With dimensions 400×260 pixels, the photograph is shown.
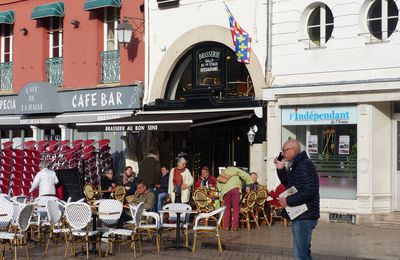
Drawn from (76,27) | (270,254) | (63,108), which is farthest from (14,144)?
(270,254)

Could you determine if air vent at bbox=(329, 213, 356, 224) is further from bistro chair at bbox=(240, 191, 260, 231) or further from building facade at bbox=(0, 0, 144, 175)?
building facade at bbox=(0, 0, 144, 175)

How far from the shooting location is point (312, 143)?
19.5 m

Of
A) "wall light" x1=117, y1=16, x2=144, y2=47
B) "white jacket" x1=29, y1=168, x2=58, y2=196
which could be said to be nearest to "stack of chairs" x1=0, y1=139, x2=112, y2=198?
"wall light" x1=117, y1=16, x2=144, y2=47

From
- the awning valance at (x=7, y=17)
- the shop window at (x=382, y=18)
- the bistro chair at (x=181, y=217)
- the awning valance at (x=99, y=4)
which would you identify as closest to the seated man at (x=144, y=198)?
the bistro chair at (x=181, y=217)

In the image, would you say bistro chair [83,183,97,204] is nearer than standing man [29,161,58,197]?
No

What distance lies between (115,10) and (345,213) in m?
9.93

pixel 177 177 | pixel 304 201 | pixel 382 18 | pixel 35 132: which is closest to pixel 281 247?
pixel 177 177

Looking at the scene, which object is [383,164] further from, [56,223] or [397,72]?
[56,223]

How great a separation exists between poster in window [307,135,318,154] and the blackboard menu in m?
6.20

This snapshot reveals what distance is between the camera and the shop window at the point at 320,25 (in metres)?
19.3

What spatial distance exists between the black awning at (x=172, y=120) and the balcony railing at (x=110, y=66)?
110 inches

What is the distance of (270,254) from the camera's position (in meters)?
14.8

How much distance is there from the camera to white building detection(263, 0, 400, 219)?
18234 mm

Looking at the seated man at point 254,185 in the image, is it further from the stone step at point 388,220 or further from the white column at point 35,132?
the white column at point 35,132
